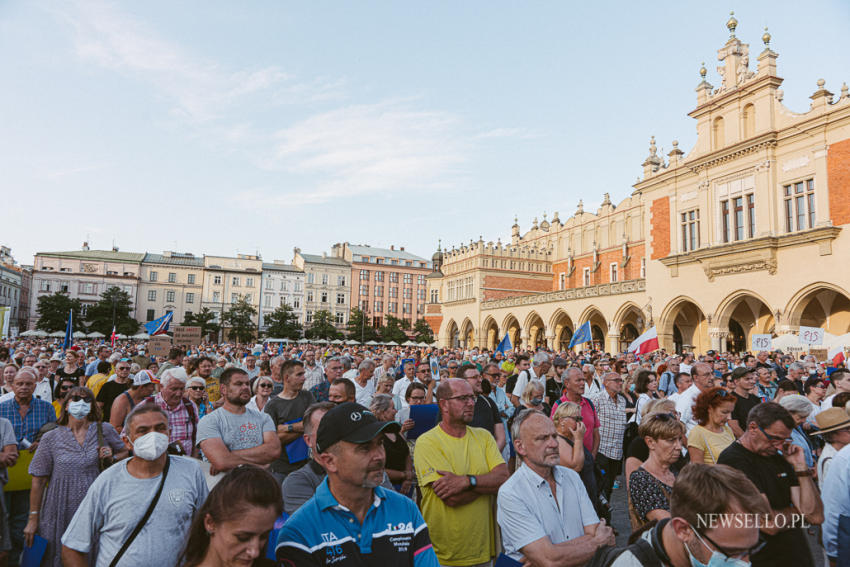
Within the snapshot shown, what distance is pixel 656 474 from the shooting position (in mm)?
3377

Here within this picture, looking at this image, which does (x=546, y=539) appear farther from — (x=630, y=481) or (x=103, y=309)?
(x=103, y=309)

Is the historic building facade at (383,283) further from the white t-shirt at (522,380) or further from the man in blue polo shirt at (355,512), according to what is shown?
the man in blue polo shirt at (355,512)

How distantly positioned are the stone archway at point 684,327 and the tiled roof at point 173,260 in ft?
200

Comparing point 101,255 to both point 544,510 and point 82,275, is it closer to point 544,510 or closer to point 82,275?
point 82,275

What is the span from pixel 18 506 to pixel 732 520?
17.5 feet

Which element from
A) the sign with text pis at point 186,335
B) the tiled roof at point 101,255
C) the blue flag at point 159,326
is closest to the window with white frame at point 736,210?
the sign with text pis at point 186,335

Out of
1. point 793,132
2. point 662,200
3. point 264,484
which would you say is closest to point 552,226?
point 662,200

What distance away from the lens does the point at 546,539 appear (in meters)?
2.82

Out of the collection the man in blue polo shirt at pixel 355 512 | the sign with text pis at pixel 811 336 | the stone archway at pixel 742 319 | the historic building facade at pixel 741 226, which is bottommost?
the man in blue polo shirt at pixel 355 512

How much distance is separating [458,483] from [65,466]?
2.89 metres

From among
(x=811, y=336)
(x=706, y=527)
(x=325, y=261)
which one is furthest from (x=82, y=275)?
(x=706, y=527)

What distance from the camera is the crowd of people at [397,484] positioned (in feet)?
6.74

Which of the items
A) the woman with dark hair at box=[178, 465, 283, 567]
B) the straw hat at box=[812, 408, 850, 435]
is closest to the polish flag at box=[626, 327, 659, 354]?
the straw hat at box=[812, 408, 850, 435]

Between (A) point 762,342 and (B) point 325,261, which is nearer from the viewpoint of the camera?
(A) point 762,342
